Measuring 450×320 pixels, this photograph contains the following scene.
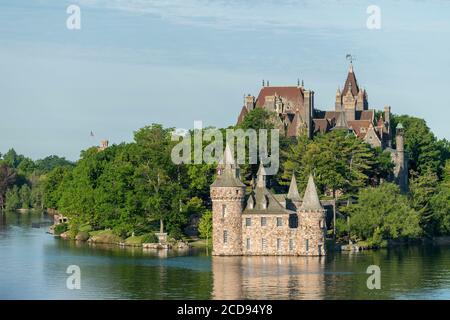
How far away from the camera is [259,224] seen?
92062mm

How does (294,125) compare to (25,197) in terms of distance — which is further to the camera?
(25,197)

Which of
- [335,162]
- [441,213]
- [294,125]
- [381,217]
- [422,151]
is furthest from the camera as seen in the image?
[422,151]

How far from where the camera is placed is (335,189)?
10988 cm

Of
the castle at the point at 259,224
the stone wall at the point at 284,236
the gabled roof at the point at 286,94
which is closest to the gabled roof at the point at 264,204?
the castle at the point at 259,224

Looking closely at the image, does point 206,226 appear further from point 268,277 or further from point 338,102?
point 338,102

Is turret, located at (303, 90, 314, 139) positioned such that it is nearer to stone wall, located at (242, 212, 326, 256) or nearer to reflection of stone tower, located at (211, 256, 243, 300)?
stone wall, located at (242, 212, 326, 256)

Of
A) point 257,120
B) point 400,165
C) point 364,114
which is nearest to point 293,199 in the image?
point 257,120

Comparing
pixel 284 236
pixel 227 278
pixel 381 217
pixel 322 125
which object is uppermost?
pixel 322 125

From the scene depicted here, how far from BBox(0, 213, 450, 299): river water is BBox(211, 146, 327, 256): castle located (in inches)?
72.8

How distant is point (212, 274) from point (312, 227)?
44.0 ft

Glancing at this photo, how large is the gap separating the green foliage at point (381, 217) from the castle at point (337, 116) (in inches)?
738

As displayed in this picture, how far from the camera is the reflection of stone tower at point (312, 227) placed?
91375 mm

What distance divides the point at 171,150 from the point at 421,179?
2528 cm
